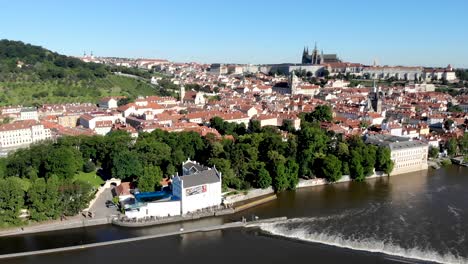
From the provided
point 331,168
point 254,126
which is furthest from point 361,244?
point 254,126

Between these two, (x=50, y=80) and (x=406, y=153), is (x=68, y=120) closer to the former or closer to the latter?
(x=50, y=80)

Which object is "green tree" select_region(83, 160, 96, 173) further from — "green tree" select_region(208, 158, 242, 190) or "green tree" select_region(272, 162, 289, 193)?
"green tree" select_region(272, 162, 289, 193)

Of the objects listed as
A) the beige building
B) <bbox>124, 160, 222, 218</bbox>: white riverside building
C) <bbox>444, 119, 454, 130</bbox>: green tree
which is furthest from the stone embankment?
<bbox>444, 119, 454, 130</bbox>: green tree

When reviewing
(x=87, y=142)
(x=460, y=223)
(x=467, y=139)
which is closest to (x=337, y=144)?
(x=460, y=223)

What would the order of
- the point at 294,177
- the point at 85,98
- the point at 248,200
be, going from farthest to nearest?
the point at 85,98
the point at 294,177
the point at 248,200

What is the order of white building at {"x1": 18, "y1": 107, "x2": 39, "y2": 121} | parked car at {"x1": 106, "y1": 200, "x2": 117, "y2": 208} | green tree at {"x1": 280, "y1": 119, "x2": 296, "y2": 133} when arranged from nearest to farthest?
1. parked car at {"x1": 106, "y1": 200, "x2": 117, "y2": 208}
2. green tree at {"x1": 280, "y1": 119, "x2": 296, "y2": 133}
3. white building at {"x1": 18, "y1": 107, "x2": 39, "y2": 121}

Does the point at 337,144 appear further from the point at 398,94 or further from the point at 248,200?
the point at 398,94
